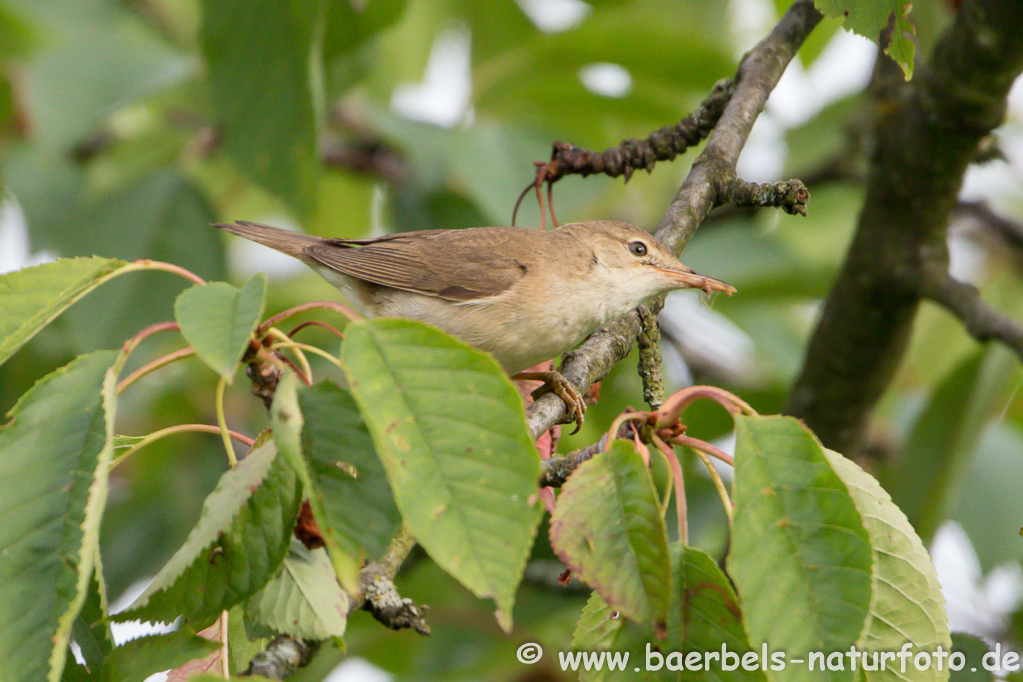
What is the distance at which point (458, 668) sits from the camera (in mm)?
4020

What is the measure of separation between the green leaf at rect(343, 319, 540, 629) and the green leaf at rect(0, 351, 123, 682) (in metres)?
0.45

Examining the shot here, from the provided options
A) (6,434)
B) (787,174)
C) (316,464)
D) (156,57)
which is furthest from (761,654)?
(156,57)

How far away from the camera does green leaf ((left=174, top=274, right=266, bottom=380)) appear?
1401mm

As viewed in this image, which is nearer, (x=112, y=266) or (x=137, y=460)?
(x=112, y=266)

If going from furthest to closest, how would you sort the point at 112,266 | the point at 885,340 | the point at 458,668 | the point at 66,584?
1. the point at 458,668
2. the point at 885,340
3. the point at 112,266
4. the point at 66,584

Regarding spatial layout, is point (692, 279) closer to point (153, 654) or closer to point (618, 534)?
point (618, 534)

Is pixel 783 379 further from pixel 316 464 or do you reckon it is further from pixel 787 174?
pixel 316 464

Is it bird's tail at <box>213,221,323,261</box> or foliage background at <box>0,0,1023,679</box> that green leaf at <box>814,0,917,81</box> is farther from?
bird's tail at <box>213,221,323,261</box>

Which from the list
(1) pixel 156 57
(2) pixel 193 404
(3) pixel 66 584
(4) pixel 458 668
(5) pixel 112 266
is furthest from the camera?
(2) pixel 193 404

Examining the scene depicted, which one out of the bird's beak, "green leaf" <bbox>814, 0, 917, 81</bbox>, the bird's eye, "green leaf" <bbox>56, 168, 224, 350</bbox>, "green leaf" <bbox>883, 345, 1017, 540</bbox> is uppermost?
"green leaf" <bbox>814, 0, 917, 81</bbox>

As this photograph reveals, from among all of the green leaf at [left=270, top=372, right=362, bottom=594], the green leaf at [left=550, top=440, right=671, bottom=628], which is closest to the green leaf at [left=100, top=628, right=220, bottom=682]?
the green leaf at [left=270, top=372, right=362, bottom=594]

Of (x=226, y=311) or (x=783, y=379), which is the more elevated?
(x=226, y=311)

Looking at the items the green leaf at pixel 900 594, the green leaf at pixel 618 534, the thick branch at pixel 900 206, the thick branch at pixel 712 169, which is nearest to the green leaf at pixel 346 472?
the green leaf at pixel 618 534

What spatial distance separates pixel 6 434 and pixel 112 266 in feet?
1.28
